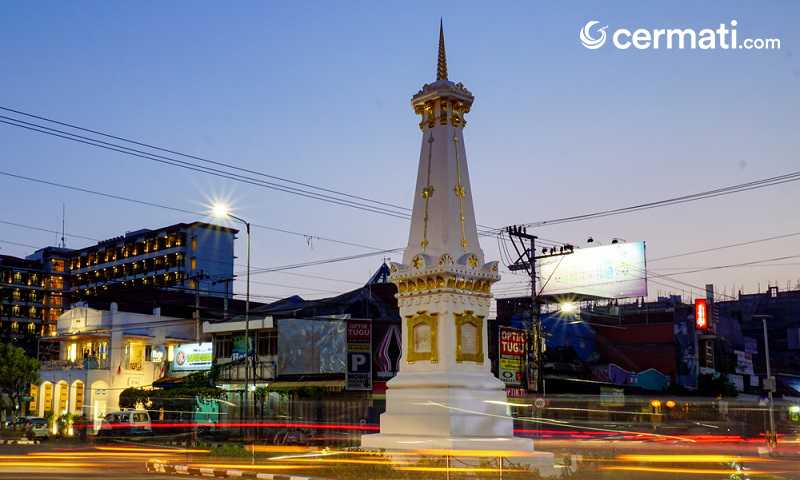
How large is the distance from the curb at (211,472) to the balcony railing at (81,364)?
4660cm

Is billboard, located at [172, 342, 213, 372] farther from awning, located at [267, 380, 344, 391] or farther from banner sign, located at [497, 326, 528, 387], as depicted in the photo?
banner sign, located at [497, 326, 528, 387]

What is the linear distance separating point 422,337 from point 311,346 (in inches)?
1434

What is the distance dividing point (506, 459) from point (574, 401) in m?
45.4

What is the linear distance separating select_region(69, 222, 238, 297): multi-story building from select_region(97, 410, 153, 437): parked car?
176 ft

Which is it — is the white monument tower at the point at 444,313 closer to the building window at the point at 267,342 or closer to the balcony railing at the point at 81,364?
the building window at the point at 267,342

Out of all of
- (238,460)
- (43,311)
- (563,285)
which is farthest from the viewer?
(43,311)

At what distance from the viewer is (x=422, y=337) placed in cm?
2319

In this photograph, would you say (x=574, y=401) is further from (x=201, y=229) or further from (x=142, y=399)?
(x=201, y=229)

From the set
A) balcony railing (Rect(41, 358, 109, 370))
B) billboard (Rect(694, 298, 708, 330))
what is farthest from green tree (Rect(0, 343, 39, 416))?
Result: billboard (Rect(694, 298, 708, 330))

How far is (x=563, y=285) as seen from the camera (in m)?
69.5

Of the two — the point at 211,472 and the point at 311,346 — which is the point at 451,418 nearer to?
the point at 211,472

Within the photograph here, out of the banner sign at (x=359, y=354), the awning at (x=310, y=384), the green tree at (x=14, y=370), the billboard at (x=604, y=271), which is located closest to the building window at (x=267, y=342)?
the awning at (x=310, y=384)

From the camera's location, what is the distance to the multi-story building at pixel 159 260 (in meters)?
122

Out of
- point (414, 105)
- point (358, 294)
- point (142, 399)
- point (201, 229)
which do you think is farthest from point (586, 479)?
point (201, 229)
